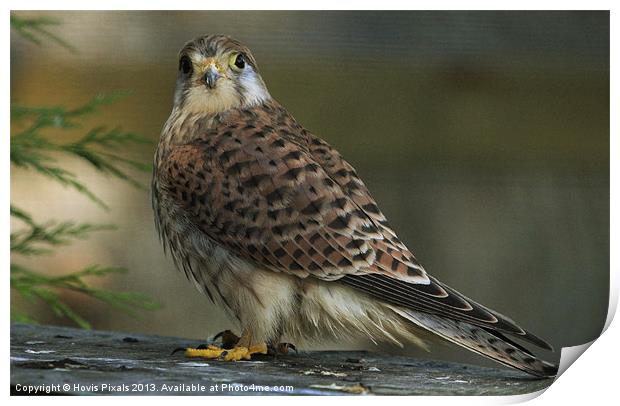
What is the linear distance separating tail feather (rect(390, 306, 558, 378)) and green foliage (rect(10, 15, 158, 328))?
0.82m

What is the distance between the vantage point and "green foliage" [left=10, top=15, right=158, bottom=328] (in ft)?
9.66

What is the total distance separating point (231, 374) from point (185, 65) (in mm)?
835

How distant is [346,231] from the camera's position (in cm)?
266

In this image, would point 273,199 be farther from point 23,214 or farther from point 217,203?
point 23,214

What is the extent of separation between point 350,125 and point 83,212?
2.61 feet

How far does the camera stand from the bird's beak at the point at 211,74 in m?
2.81

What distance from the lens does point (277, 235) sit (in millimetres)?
2650

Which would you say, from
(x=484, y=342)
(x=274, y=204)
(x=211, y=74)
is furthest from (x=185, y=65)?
(x=484, y=342)

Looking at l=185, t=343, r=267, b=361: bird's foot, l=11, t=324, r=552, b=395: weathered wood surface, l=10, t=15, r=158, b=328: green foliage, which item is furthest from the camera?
l=10, t=15, r=158, b=328: green foliage

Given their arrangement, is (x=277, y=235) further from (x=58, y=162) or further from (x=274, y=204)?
(x=58, y=162)

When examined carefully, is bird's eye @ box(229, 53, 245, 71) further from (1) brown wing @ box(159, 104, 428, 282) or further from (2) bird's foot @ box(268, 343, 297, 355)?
(2) bird's foot @ box(268, 343, 297, 355)

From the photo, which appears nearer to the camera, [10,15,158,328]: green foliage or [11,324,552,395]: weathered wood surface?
[11,324,552,395]: weathered wood surface

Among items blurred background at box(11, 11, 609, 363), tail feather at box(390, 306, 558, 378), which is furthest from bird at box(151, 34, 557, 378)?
blurred background at box(11, 11, 609, 363)

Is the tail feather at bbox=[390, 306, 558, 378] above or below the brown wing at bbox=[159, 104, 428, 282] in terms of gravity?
below
